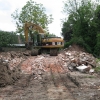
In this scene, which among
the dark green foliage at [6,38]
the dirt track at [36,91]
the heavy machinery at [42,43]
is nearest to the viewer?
the dirt track at [36,91]

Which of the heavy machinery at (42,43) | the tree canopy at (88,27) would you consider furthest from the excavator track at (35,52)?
the tree canopy at (88,27)

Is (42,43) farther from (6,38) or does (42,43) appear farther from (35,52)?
(6,38)

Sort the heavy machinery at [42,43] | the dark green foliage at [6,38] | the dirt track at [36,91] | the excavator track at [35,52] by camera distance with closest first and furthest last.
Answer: the dirt track at [36,91] < the excavator track at [35,52] < the heavy machinery at [42,43] < the dark green foliage at [6,38]

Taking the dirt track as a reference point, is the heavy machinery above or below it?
above

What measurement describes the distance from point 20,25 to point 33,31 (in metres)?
28.3

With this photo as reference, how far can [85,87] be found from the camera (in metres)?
11.8

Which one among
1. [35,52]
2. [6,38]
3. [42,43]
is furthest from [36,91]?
[6,38]

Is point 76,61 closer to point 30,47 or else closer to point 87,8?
point 30,47

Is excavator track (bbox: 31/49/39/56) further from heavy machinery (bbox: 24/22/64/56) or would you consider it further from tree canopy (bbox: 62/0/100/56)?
tree canopy (bbox: 62/0/100/56)

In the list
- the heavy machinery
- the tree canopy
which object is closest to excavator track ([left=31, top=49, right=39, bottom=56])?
the heavy machinery

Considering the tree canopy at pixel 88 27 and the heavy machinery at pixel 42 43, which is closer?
the heavy machinery at pixel 42 43

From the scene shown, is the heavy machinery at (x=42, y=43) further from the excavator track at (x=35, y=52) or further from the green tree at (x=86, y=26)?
the green tree at (x=86, y=26)

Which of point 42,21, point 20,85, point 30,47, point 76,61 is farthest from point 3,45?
point 20,85

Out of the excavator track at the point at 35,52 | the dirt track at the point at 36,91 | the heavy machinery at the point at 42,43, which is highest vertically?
the heavy machinery at the point at 42,43
